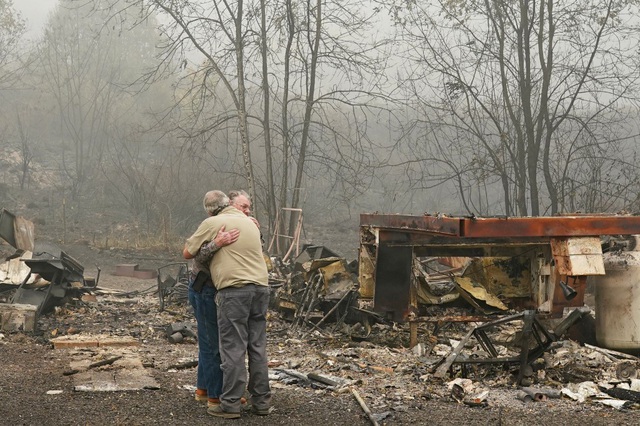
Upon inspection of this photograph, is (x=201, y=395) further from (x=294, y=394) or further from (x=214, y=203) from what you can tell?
(x=214, y=203)

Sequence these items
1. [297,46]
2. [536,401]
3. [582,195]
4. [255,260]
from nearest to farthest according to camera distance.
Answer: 1. [255,260]
2. [536,401]
3. [582,195]
4. [297,46]

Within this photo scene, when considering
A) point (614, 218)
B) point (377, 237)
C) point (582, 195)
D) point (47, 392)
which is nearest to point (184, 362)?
point (47, 392)

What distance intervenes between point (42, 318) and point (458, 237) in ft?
21.0

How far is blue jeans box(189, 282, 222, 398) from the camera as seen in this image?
6.54m

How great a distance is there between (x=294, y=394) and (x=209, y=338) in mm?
1064

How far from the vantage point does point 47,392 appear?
7.00 meters

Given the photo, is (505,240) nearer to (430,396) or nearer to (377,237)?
(377,237)

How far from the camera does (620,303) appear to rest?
8891 mm

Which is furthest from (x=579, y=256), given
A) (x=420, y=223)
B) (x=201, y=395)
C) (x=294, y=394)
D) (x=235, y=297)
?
(x=201, y=395)

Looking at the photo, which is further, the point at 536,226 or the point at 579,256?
the point at 536,226

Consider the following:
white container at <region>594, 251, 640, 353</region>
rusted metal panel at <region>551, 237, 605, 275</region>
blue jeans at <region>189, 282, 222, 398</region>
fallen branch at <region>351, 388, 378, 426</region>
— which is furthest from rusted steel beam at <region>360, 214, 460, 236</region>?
blue jeans at <region>189, 282, 222, 398</region>

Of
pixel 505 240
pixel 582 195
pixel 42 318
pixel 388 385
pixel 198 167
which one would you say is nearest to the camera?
pixel 388 385

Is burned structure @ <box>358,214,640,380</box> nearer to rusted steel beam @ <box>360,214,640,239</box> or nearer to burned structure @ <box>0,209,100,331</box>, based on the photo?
rusted steel beam @ <box>360,214,640,239</box>

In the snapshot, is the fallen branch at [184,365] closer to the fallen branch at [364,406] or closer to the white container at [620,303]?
the fallen branch at [364,406]
